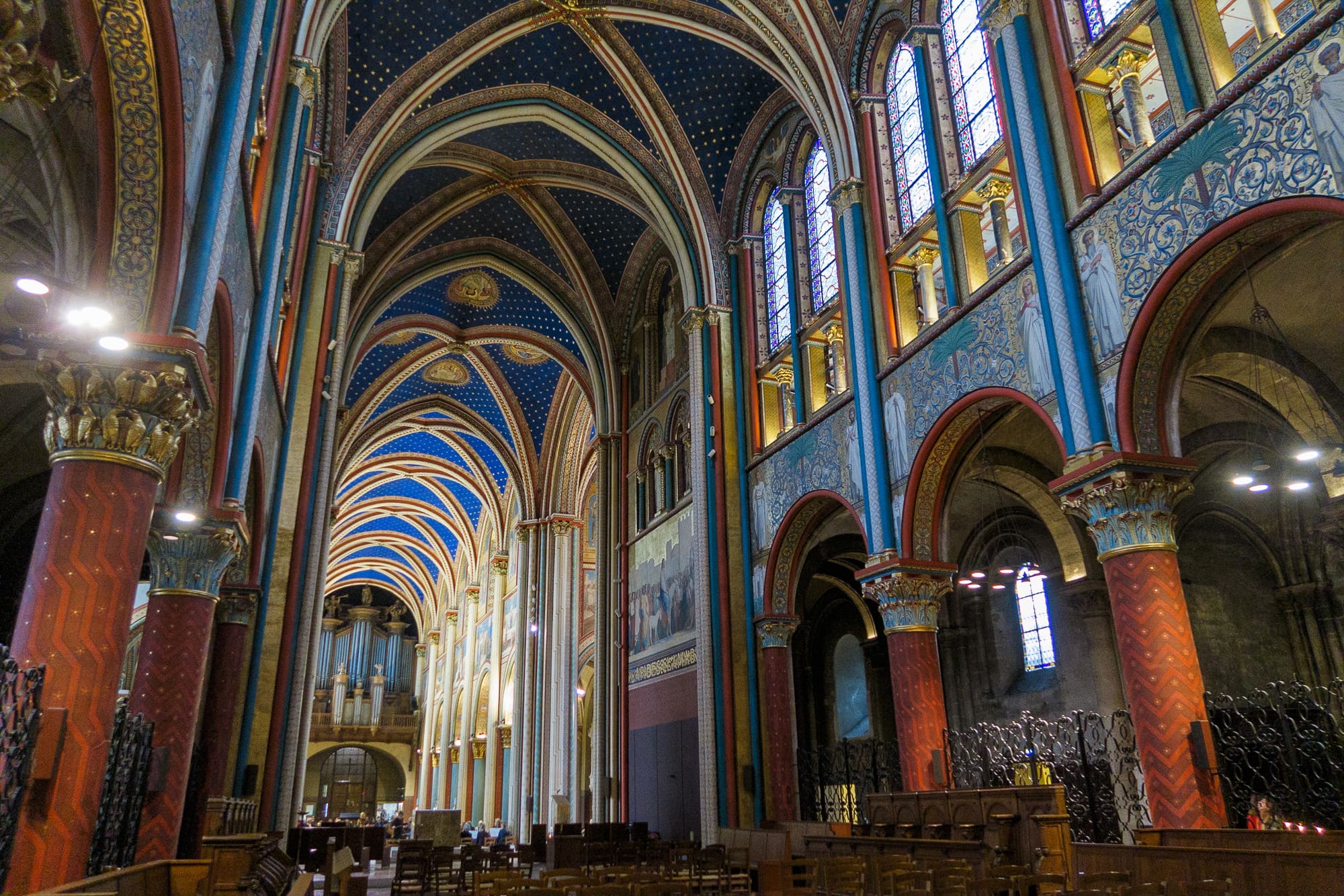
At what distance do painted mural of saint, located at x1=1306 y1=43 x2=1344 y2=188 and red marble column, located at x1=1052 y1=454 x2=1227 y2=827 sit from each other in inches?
112

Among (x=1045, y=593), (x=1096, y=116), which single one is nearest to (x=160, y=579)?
(x=1096, y=116)

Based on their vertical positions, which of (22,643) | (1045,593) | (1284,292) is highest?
(1284,292)

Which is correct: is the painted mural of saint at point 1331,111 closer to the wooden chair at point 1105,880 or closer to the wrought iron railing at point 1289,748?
the wrought iron railing at point 1289,748

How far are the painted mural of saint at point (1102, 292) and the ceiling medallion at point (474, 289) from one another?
17731 millimetres

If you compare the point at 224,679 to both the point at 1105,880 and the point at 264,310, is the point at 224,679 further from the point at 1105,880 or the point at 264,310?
the point at 1105,880

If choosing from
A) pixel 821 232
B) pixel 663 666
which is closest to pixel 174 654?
pixel 663 666

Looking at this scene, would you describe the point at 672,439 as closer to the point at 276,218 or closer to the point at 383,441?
the point at 276,218

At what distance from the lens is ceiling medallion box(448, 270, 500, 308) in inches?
974

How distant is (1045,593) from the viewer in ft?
54.3

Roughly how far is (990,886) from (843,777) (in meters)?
8.44

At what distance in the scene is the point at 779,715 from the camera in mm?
15758

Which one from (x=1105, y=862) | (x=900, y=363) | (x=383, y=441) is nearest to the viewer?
(x=1105, y=862)

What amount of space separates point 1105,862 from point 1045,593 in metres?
9.11

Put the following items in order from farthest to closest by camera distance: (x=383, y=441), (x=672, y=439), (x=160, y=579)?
(x=383, y=441)
(x=672, y=439)
(x=160, y=579)
